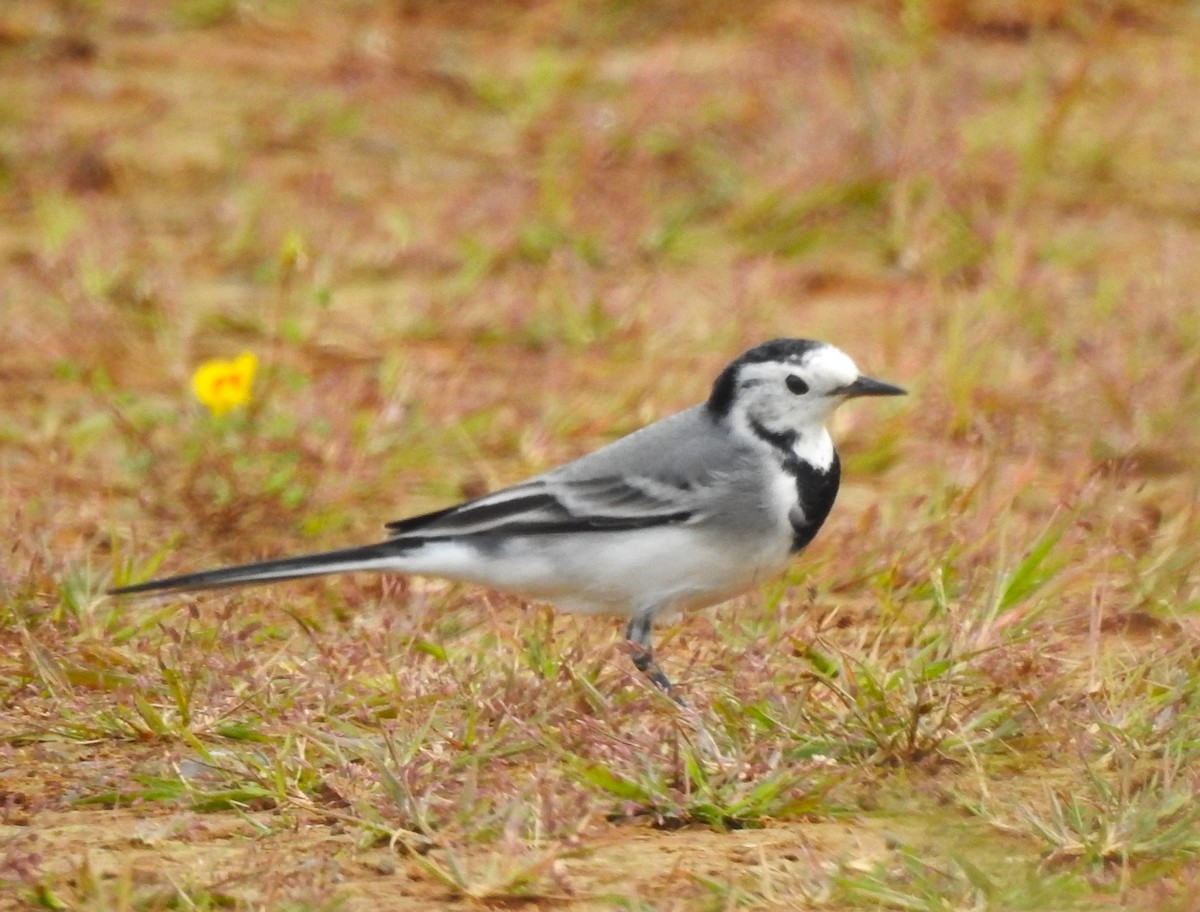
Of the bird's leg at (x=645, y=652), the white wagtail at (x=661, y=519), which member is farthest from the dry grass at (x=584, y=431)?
the white wagtail at (x=661, y=519)

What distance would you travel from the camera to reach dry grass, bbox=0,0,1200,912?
4004 millimetres

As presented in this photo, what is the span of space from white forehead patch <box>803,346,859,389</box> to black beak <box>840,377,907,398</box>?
2 centimetres

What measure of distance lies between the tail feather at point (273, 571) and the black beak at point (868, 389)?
112cm

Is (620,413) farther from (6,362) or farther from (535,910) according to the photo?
(535,910)

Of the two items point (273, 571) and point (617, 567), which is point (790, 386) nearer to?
point (617, 567)

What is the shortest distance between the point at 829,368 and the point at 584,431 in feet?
5.56

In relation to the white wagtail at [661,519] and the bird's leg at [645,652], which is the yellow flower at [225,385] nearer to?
the white wagtail at [661,519]

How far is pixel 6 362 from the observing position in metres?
7.16

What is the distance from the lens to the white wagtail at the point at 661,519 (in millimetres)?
4801

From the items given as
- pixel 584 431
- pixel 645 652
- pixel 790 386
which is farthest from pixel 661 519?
pixel 584 431

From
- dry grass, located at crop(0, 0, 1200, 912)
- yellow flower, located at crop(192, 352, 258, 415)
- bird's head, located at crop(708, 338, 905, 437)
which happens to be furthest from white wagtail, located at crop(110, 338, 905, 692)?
yellow flower, located at crop(192, 352, 258, 415)

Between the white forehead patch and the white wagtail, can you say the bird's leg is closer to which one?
the white wagtail

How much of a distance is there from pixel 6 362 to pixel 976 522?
334 cm

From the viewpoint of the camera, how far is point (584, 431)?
262 inches
